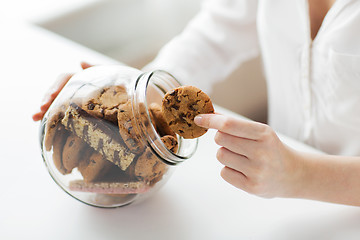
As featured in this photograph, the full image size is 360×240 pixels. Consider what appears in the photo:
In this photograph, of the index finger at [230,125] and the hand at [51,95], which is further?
the hand at [51,95]

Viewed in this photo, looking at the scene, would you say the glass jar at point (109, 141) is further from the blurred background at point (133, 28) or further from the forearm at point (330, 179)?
the blurred background at point (133, 28)

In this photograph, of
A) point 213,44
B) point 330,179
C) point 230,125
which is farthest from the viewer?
point 213,44

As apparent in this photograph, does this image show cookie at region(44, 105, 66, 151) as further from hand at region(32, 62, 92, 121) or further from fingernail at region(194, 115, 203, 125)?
fingernail at region(194, 115, 203, 125)

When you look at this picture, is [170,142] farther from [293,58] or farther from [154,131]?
[293,58]

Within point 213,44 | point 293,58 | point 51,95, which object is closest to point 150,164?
point 51,95

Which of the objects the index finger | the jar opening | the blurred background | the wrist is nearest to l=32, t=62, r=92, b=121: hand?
the jar opening

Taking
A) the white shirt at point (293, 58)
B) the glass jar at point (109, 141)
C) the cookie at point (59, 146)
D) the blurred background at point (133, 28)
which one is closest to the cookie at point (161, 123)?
the glass jar at point (109, 141)

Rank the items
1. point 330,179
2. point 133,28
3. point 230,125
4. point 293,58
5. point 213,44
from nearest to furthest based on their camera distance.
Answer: point 230,125 → point 330,179 → point 293,58 → point 213,44 → point 133,28

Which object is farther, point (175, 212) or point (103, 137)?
point (175, 212)
